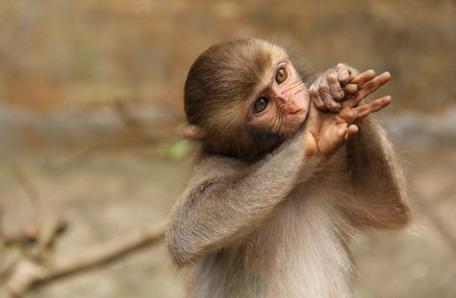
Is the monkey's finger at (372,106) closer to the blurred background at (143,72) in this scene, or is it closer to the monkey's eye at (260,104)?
the monkey's eye at (260,104)

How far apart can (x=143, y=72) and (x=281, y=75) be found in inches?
317

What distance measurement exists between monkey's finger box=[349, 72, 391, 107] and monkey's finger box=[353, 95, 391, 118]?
4cm

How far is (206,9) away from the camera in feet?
40.4

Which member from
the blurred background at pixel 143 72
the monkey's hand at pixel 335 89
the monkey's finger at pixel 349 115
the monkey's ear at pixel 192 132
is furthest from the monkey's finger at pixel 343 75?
the blurred background at pixel 143 72

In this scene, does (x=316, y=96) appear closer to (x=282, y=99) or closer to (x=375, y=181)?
(x=282, y=99)

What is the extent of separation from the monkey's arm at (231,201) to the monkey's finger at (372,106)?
0.99 feet

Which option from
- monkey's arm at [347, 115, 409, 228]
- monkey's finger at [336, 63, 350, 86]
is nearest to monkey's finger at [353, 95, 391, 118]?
monkey's finger at [336, 63, 350, 86]

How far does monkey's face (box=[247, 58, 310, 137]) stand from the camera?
4289 millimetres

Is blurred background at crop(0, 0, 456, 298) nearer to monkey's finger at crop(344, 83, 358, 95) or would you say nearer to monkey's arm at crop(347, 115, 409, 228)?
monkey's arm at crop(347, 115, 409, 228)

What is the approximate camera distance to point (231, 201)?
13.8ft

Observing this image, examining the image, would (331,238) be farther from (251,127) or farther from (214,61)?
(214,61)

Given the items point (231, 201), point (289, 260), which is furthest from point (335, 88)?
point (289, 260)

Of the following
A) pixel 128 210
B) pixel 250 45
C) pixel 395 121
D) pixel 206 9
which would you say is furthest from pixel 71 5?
pixel 250 45

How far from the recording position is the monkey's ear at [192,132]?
4.61 m
